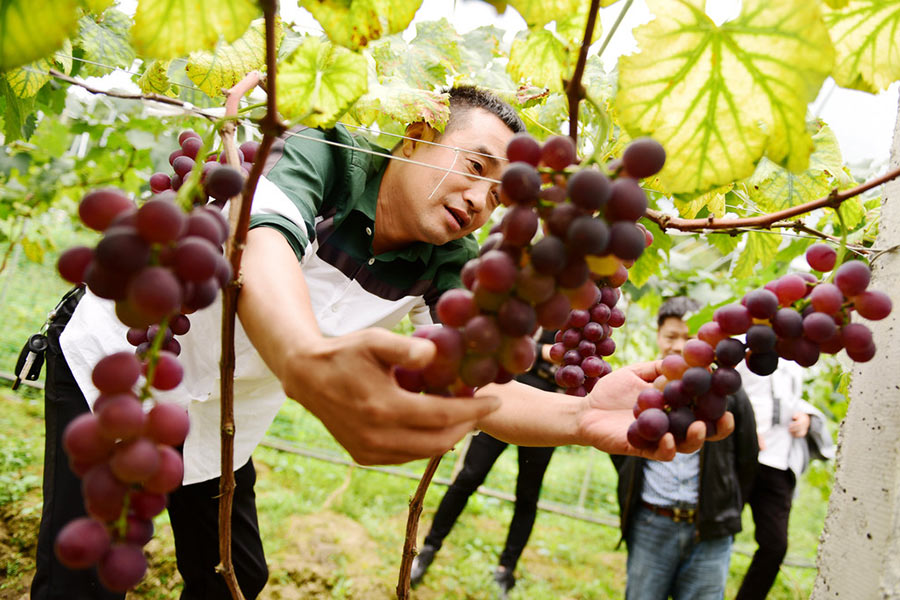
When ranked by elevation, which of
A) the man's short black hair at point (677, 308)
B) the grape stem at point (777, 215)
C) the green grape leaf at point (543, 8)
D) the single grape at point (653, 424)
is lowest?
the single grape at point (653, 424)

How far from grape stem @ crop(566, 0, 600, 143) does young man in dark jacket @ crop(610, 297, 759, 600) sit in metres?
2.28

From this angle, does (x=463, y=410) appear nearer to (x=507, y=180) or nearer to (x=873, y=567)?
(x=507, y=180)

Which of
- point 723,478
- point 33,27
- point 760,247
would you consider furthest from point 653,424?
point 723,478

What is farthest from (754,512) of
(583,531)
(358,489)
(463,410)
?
(463,410)

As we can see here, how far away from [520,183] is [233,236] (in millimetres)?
335

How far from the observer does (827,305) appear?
652 millimetres

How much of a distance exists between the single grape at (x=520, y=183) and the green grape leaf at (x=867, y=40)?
42 cm

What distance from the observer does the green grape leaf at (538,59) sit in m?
0.95

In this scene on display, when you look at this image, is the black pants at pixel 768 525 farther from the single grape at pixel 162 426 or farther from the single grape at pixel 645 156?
the single grape at pixel 162 426

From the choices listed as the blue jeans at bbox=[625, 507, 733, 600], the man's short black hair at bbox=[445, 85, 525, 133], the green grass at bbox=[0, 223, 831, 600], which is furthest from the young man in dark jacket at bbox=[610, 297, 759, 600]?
the man's short black hair at bbox=[445, 85, 525, 133]

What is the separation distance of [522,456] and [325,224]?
6.96 ft

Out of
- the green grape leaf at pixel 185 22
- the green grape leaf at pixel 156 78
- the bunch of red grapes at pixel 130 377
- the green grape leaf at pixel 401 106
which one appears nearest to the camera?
the bunch of red grapes at pixel 130 377

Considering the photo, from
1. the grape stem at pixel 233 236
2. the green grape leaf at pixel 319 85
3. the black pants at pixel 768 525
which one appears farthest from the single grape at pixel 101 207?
the black pants at pixel 768 525

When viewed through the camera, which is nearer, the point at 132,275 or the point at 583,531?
the point at 132,275
